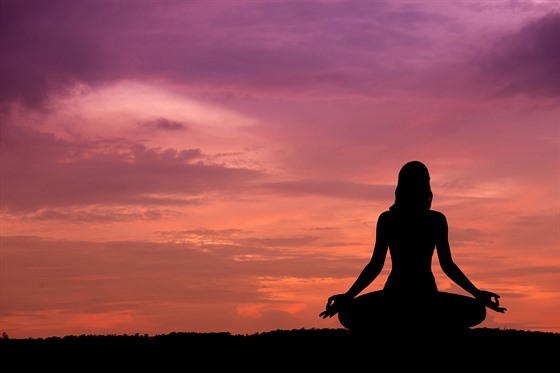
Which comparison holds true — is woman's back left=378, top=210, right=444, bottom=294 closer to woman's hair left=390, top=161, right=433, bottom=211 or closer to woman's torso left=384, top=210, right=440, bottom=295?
woman's torso left=384, top=210, right=440, bottom=295

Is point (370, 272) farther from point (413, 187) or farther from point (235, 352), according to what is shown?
point (235, 352)

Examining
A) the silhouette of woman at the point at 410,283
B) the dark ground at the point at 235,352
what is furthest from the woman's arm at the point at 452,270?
the dark ground at the point at 235,352

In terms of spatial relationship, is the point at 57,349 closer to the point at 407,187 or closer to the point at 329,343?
the point at 329,343

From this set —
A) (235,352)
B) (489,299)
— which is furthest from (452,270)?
(235,352)

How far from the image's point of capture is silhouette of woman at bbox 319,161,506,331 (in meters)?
12.7

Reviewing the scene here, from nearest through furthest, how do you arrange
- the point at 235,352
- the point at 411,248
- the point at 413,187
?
1. the point at 413,187
2. the point at 411,248
3. the point at 235,352

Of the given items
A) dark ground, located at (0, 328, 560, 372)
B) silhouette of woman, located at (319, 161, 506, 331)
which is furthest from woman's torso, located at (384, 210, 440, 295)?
dark ground, located at (0, 328, 560, 372)

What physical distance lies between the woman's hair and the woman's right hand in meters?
1.65

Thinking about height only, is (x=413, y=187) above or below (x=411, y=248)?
above

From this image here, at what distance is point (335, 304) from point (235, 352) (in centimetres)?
747

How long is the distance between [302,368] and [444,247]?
18.6 ft

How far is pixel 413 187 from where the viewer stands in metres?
12.8

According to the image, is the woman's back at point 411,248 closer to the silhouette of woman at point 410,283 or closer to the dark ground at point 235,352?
the silhouette of woman at point 410,283

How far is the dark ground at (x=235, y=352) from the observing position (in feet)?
59.6
